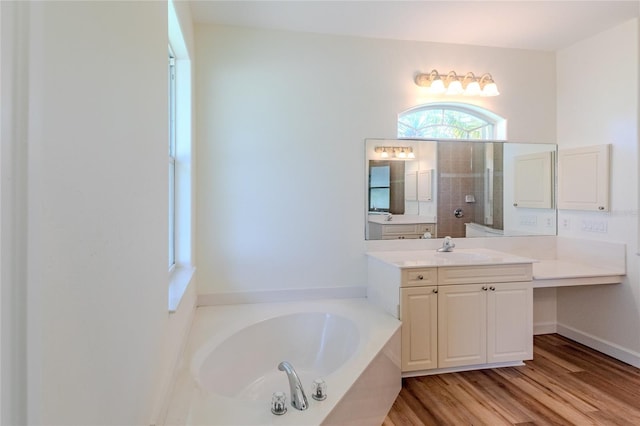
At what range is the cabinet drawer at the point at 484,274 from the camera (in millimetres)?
2607

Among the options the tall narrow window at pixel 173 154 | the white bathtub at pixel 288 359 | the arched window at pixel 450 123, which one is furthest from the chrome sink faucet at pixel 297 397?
the arched window at pixel 450 123

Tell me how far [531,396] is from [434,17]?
2683mm

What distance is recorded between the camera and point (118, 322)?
37.5 inches

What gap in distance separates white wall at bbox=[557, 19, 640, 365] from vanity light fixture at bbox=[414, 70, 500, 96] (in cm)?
71

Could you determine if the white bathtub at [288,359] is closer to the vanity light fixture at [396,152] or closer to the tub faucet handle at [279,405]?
the tub faucet handle at [279,405]

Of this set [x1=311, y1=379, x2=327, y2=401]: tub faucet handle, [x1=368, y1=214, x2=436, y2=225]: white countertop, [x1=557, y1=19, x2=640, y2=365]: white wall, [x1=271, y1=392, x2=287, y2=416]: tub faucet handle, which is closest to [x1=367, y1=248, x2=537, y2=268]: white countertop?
[x1=368, y1=214, x2=436, y2=225]: white countertop

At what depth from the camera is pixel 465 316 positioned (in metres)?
2.62

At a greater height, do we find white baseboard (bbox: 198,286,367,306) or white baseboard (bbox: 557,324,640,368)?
white baseboard (bbox: 198,286,367,306)

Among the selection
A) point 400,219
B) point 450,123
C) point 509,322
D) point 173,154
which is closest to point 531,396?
point 509,322

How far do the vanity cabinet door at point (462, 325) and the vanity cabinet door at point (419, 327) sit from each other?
5cm

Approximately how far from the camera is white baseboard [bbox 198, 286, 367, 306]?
287cm

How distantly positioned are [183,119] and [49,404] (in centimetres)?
220

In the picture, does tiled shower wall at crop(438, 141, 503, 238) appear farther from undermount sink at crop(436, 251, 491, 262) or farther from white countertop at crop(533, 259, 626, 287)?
white countertop at crop(533, 259, 626, 287)

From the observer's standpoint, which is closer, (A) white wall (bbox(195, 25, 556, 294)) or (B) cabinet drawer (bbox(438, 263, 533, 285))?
(B) cabinet drawer (bbox(438, 263, 533, 285))
